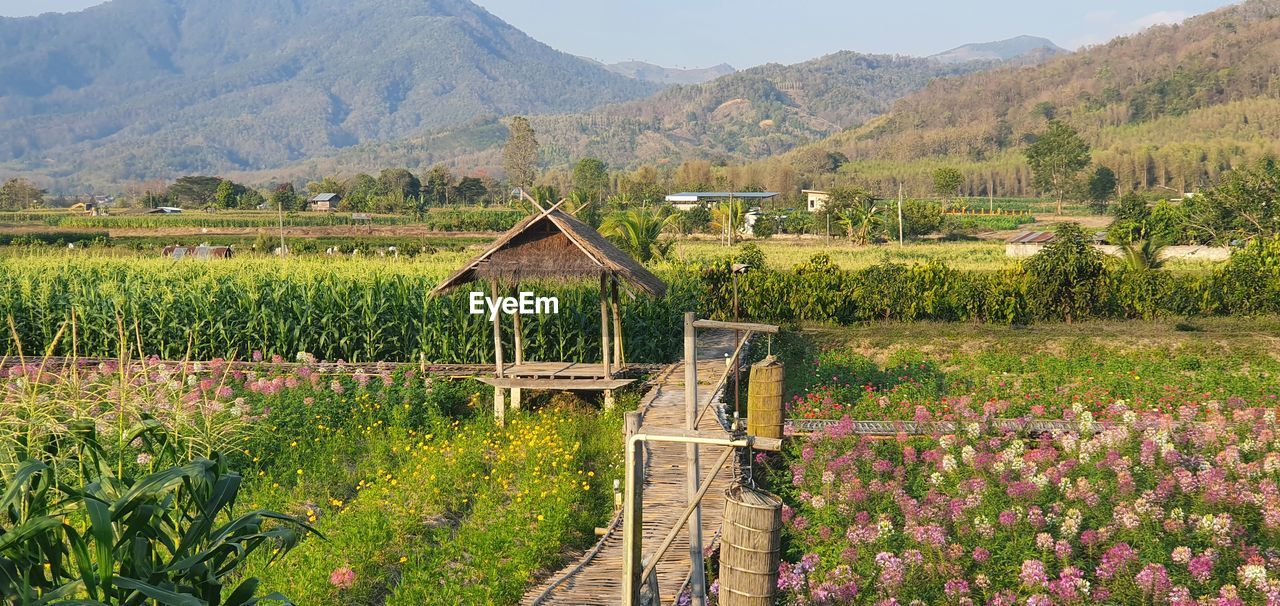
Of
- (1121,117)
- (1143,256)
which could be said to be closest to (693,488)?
(1143,256)

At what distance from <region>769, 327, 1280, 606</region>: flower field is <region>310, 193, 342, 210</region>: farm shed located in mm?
86792

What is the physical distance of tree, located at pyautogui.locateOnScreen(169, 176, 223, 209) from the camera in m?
110

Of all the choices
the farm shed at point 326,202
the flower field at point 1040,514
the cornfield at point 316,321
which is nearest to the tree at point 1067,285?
the cornfield at point 316,321

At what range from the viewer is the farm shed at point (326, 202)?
90.7m

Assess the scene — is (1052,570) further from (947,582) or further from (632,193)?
(632,193)

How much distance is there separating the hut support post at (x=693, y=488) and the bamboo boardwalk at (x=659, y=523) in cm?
30

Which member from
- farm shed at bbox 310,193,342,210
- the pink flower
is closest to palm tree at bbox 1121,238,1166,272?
the pink flower

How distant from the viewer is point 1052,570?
6.32 m

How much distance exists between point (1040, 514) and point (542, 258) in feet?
23.4

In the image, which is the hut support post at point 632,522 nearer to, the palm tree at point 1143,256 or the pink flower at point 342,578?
the pink flower at point 342,578

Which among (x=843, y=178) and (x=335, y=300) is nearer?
(x=335, y=300)

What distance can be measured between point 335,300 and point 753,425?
1016 cm

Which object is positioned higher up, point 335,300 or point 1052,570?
point 335,300

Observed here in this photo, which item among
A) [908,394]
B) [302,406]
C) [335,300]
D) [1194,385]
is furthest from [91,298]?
[1194,385]
